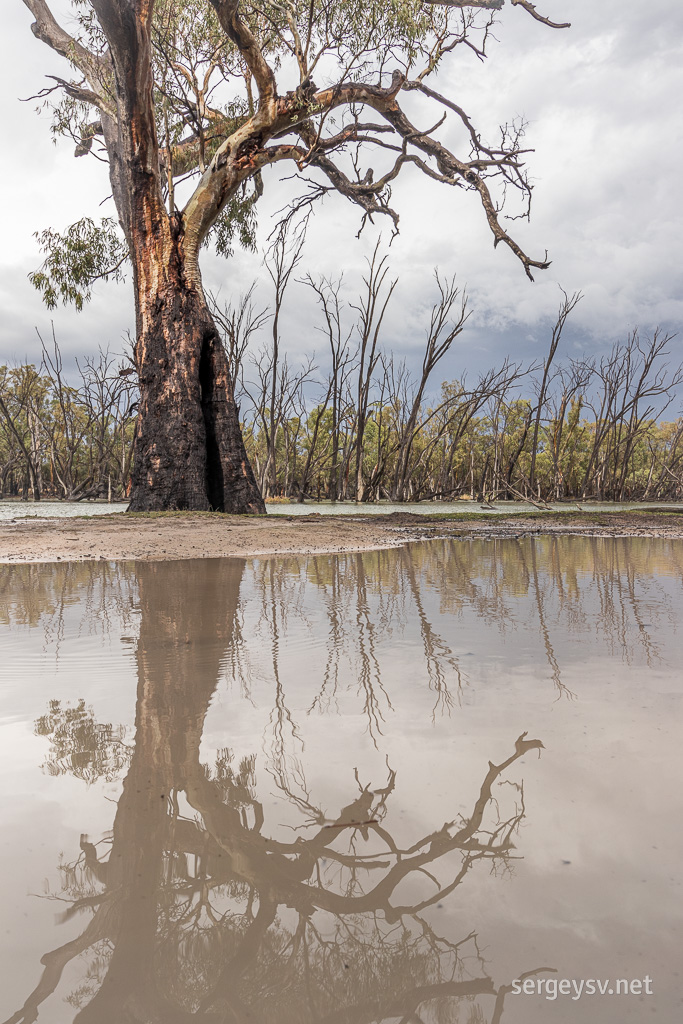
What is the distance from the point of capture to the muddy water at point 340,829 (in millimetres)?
723

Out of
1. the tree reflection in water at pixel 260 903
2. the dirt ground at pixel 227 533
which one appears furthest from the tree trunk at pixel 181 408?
the tree reflection in water at pixel 260 903

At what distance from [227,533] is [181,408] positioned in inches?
112

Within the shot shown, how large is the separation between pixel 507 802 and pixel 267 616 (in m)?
1.73

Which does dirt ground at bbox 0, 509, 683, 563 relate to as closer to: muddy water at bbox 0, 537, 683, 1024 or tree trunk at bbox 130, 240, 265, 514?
tree trunk at bbox 130, 240, 265, 514

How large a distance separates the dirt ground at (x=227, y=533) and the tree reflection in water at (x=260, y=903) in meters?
4.07

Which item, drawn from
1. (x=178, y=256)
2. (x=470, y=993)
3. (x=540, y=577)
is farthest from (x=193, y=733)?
(x=178, y=256)

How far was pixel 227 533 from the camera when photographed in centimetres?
634

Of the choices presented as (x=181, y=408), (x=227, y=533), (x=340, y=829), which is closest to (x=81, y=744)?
(x=340, y=829)

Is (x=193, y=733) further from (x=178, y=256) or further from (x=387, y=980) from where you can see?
(x=178, y=256)

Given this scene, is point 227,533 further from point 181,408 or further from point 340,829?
point 340,829

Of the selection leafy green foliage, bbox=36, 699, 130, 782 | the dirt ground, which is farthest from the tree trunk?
leafy green foliage, bbox=36, 699, 130, 782

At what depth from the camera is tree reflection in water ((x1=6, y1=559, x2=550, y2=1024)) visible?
27.7 inches

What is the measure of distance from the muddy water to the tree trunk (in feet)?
20.5

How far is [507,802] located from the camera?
109 centimetres
